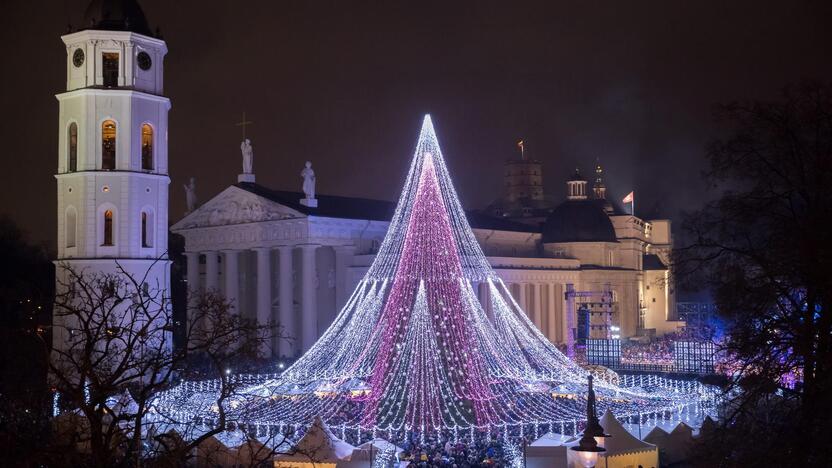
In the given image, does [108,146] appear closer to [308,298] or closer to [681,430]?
[308,298]

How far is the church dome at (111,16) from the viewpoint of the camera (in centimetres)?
4881

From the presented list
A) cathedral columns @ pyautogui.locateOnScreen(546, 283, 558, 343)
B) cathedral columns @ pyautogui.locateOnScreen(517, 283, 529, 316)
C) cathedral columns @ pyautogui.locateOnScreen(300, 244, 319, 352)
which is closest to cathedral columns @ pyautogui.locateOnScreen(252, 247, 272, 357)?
cathedral columns @ pyautogui.locateOnScreen(300, 244, 319, 352)

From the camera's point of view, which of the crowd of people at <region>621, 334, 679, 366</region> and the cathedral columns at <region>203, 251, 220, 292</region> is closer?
the crowd of people at <region>621, 334, 679, 366</region>

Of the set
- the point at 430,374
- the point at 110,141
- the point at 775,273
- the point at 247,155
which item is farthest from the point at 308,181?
the point at 775,273

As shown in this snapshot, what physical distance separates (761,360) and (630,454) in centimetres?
1117

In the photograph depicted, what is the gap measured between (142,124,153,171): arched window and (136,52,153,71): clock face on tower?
284 cm

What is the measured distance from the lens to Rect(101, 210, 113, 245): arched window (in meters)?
50.0

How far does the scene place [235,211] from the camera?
72.3 metres

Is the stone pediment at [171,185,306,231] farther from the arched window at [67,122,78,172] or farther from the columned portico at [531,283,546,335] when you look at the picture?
the columned portico at [531,283,546,335]

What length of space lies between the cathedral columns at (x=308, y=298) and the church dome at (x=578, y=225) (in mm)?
32428

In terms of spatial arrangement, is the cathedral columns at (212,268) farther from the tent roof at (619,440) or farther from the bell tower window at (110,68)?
the tent roof at (619,440)

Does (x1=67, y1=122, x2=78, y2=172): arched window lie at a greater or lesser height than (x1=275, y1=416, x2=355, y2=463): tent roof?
greater

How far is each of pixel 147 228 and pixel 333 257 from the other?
2151 cm

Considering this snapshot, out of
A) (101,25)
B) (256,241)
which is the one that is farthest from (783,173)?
(256,241)
